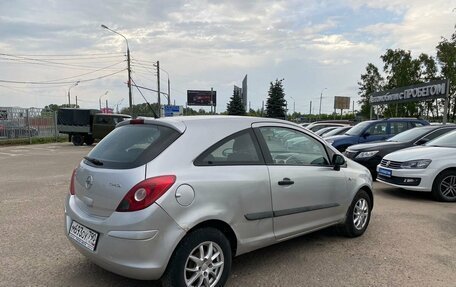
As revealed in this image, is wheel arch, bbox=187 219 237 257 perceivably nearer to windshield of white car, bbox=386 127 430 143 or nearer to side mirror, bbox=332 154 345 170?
side mirror, bbox=332 154 345 170

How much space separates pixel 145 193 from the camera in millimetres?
3076

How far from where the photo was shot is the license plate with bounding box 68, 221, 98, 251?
328 cm

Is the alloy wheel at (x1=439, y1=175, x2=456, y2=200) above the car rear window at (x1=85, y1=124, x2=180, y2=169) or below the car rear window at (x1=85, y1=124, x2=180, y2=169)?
below

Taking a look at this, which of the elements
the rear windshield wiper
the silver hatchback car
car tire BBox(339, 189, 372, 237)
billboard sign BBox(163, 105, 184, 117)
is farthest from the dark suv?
billboard sign BBox(163, 105, 184, 117)

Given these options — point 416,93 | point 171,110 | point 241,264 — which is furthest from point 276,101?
point 241,264

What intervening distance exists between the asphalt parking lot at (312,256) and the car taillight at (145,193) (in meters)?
1.01

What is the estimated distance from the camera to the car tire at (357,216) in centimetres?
495

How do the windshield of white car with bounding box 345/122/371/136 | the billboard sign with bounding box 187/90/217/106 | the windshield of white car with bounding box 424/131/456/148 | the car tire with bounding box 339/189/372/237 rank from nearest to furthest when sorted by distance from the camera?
1. the car tire with bounding box 339/189/372/237
2. the windshield of white car with bounding box 424/131/456/148
3. the windshield of white car with bounding box 345/122/371/136
4. the billboard sign with bounding box 187/90/217/106

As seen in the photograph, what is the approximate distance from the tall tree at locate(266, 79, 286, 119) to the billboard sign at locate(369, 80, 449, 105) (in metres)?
23.2

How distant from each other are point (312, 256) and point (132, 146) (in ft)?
7.78

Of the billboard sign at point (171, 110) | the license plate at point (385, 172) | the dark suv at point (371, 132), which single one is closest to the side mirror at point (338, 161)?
the license plate at point (385, 172)

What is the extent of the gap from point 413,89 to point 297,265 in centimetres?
2382

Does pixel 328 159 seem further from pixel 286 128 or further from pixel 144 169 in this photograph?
pixel 144 169

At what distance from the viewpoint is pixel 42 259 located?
4.28 meters
